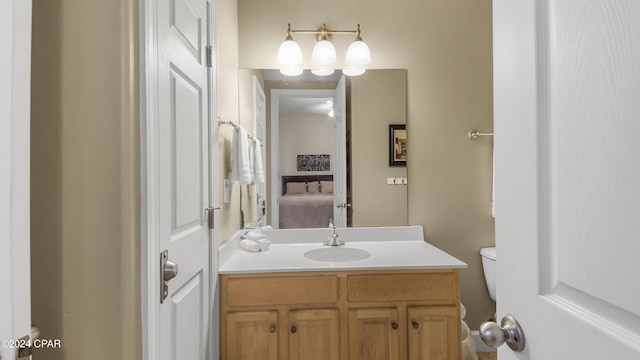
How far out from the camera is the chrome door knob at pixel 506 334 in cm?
57

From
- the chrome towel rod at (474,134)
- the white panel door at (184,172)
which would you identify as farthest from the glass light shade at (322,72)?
the chrome towel rod at (474,134)

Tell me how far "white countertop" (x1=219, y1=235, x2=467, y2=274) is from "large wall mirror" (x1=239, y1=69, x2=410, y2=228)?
0.17 meters

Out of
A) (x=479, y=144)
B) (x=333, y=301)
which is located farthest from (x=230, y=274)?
(x=479, y=144)

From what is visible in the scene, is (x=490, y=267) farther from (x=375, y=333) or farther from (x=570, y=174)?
(x=570, y=174)

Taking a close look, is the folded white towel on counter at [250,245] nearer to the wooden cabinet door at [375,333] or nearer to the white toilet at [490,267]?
the wooden cabinet door at [375,333]

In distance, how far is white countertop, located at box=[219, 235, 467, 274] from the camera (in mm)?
1538

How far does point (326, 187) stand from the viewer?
2.19 m

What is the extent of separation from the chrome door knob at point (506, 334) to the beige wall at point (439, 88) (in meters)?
1.56

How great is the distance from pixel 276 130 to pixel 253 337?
1279 mm

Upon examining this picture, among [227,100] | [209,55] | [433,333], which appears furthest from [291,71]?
[433,333]

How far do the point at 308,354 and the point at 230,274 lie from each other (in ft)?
1.73
